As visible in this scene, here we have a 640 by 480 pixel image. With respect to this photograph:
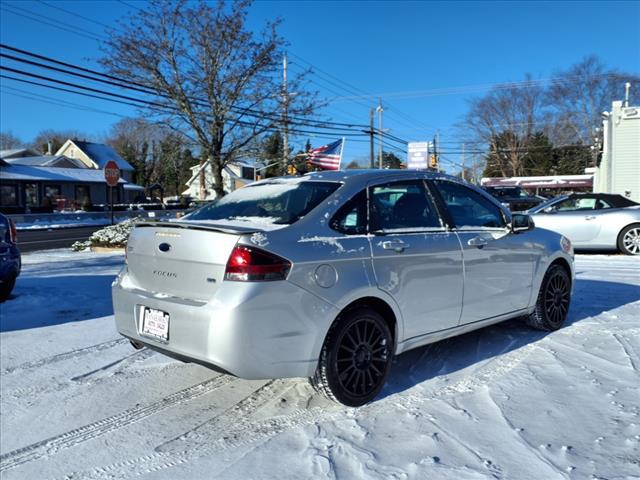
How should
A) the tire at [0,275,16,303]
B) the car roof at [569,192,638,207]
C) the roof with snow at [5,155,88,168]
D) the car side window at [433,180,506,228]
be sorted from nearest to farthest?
1. the car side window at [433,180,506,228]
2. the tire at [0,275,16,303]
3. the car roof at [569,192,638,207]
4. the roof with snow at [5,155,88,168]

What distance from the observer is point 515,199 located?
2869cm

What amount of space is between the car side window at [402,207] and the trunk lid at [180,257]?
108 cm

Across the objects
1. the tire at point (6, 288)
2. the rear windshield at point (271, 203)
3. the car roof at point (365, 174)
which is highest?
the car roof at point (365, 174)

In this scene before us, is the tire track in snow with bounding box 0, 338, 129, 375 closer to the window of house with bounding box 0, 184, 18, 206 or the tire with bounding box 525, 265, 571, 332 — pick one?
the tire with bounding box 525, 265, 571, 332

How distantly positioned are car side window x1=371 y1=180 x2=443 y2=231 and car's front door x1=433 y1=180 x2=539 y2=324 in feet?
0.67

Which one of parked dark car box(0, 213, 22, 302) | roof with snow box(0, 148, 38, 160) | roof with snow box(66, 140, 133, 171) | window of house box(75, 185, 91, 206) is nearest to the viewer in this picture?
parked dark car box(0, 213, 22, 302)

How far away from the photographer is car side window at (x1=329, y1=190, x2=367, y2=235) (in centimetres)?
362

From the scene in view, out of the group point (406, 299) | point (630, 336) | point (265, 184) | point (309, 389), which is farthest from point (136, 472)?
point (630, 336)

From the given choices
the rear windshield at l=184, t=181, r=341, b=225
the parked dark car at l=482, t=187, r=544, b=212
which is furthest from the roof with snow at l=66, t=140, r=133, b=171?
the rear windshield at l=184, t=181, r=341, b=225

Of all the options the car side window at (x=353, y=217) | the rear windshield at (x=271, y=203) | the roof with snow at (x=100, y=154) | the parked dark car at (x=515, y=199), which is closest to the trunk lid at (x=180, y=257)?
the rear windshield at (x=271, y=203)

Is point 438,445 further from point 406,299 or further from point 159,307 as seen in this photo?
point 159,307

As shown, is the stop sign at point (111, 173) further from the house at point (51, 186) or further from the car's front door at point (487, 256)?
the car's front door at point (487, 256)

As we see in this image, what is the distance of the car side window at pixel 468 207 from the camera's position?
14.7 feet

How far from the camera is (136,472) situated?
9.64 ft
